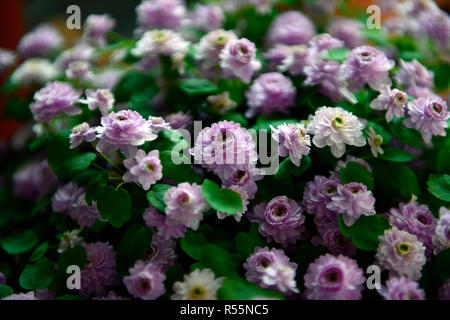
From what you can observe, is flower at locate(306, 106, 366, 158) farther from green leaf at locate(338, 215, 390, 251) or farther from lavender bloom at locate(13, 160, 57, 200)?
lavender bloom at locate(13, 160, 57, 200)

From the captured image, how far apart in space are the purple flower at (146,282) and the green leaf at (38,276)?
167 millimetres

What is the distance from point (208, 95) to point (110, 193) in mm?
339

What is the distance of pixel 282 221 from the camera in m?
0.66

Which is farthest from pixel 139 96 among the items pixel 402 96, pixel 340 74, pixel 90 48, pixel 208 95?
pixel 402 96

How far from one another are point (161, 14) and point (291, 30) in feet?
1.00

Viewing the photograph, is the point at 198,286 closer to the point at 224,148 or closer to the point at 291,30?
the point at 224,148

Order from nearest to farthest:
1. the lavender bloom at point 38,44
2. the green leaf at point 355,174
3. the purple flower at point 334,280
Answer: the purple flower at point 334,280
the green leaf at point 355,174
the lavender bloom at point 38,44

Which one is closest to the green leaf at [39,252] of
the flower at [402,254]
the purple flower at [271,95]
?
the purple flower at [271,95]

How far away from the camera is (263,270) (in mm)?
605

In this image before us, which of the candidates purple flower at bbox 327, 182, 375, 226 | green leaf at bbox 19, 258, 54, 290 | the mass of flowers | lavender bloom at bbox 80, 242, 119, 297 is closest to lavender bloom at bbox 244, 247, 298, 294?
the mass of flowers

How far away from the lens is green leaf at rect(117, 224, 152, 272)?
0.66m

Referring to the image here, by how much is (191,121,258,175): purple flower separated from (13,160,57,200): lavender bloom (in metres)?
0.47

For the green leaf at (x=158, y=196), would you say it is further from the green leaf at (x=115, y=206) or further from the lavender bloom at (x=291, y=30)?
the lavender bloom at (x=291, y=30)

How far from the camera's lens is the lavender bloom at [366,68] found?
2.42 feet
